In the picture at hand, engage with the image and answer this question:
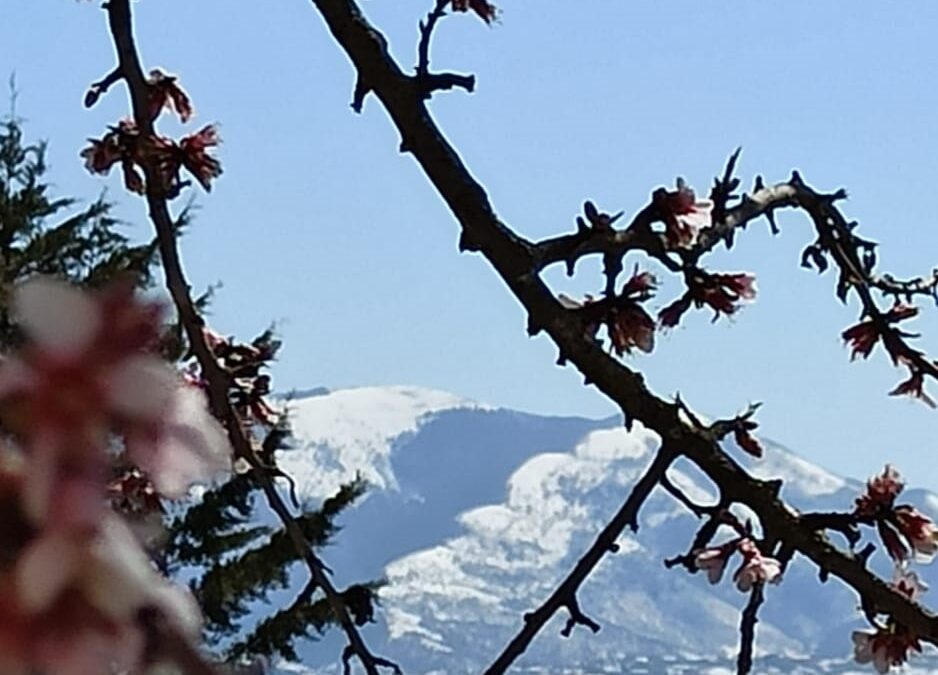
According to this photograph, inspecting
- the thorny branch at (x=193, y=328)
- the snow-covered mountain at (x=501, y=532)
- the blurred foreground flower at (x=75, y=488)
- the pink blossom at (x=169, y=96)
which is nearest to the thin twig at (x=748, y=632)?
the thorny branch at (x=193, y=328)

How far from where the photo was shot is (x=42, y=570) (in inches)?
5.1

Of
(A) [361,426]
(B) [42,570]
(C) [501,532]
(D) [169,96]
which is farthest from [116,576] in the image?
(C) [501,532]

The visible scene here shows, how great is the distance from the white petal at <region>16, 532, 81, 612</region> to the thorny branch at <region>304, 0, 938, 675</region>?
476mm

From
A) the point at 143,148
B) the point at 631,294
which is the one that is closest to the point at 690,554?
the point at 631,294

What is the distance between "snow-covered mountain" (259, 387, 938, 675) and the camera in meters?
→ 36.8

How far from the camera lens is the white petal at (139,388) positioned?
0.46 feet

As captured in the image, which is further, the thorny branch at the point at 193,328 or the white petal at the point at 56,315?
the thorny branch at the point at 193,328

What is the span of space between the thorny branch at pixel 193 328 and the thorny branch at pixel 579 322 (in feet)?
0.29

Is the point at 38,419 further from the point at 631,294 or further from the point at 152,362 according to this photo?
the point at 631,294

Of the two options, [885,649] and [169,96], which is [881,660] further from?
[169,96]

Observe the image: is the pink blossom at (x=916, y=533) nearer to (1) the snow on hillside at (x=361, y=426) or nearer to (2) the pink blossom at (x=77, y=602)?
(2) the pink blossom at (x=77, y=602)

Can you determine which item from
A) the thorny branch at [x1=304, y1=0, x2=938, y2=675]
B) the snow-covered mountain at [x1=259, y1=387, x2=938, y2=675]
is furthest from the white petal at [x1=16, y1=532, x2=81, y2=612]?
the snow-covered mountain at [x1=259, y1=387, x2=938, y2=675]

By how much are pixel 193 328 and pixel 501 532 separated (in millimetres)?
43213

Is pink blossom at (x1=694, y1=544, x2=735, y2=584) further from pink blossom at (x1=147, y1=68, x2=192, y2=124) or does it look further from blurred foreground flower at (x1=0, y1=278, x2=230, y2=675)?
blurred foreground flower at (x1=0, y1=278, x2=230, y2=675)
